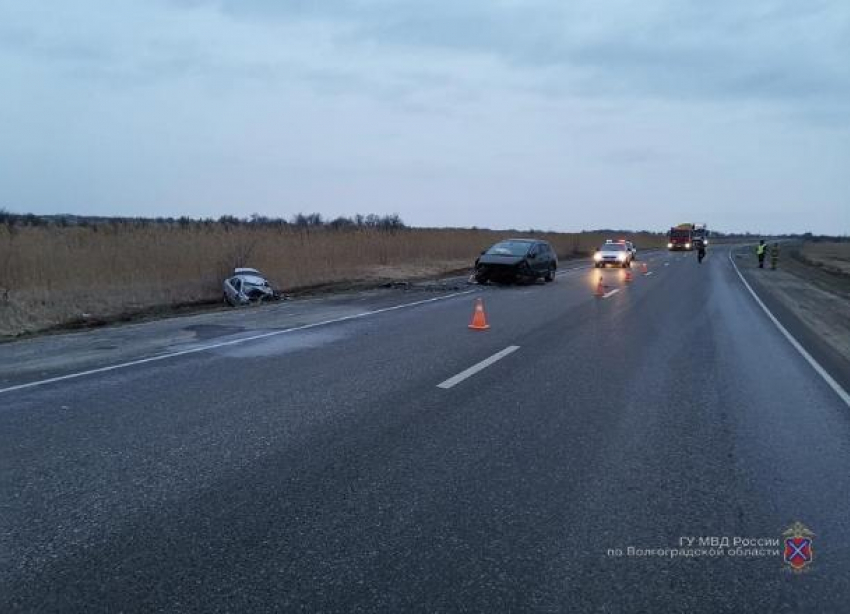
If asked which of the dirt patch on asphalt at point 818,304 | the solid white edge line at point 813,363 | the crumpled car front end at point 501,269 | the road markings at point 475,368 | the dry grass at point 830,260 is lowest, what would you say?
the dry grass at point 830,260

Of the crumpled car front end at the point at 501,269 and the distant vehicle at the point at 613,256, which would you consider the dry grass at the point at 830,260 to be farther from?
the crumpled car front end at the point at 501,269

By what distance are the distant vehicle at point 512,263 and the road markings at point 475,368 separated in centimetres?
1345

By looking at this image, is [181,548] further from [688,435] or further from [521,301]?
[521,301]

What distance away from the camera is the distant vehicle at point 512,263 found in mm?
23609

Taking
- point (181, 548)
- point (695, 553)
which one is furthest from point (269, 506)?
point (695, 553)

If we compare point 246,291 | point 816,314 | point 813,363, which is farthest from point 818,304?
point 246,291

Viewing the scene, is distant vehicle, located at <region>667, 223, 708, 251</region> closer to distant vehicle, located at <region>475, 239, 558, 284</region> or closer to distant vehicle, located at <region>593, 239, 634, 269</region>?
distant vehicle, located at <region>593, 239, 634, 269</region>

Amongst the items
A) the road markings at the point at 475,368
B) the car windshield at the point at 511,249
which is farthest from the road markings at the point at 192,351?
the car windshield at the point at 511,249

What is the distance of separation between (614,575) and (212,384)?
17.3 feet

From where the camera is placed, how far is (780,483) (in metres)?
4.68

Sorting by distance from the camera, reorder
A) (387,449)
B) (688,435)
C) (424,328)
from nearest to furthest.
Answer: (387,449), (688,435), (424,328)

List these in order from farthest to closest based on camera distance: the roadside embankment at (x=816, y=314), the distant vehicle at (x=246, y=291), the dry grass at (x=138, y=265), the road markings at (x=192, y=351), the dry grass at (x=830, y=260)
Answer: the dry grass at (x=830, y=260)
the distant vehicle at (x=246, y=291)
the dry grass at (x=138, y=265)
the roadside embankment at (x=816, y=314)
the road markings at (x=192, y=351)

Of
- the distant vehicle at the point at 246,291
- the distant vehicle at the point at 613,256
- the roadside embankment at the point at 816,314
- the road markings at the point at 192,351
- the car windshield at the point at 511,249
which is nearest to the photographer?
the road markings at the point at 192,351

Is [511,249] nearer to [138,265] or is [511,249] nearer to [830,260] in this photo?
[138,265]
